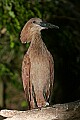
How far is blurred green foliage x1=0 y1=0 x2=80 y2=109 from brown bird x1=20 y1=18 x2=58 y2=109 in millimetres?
1371

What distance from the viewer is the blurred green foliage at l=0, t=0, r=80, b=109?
4.33 m

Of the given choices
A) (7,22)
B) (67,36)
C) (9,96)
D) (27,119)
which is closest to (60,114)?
(27,119)

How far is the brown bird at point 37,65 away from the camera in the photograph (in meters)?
2.71

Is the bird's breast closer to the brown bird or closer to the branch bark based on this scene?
the brown bird

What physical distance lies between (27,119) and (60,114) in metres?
0.21

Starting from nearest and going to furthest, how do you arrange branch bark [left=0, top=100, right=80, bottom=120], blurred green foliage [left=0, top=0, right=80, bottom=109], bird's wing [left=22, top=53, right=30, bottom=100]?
1. branch bark [left=0, top=100, right=80, bottom=120]
2. bird's wing [left=22, top=53, right=30, bottom=100]
3. blurred green foliage [left=0, top=0, right=80, bottom=109]

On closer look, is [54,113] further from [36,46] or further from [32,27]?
[32,27]

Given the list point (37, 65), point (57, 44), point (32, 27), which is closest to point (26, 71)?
point (37, 65)

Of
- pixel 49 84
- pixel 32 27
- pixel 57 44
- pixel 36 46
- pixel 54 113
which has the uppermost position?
pixel 32 27

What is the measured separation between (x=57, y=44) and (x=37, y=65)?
126 inches

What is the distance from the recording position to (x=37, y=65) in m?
2.71

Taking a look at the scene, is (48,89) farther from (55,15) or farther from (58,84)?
(58,84)

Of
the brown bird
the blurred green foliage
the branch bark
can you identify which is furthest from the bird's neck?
the blurred green foliage

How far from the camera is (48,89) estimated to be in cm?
278
